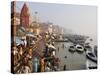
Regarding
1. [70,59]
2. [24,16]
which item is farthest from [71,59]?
[24,16]

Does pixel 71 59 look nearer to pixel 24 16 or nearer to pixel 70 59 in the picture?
pixel 70 59

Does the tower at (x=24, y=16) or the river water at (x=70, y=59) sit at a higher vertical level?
the tower at (x=24, y=16)

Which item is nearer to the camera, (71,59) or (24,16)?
(24,16)

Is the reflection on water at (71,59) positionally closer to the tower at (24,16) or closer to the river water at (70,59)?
the river water at (70,59)

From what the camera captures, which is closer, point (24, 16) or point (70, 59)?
point (24, 16)

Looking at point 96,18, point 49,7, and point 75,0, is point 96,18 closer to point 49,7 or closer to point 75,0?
point 75,0

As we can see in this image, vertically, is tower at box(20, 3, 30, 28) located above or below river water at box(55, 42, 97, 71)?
above

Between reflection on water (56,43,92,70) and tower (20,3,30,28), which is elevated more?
tower (20,3,30,28)

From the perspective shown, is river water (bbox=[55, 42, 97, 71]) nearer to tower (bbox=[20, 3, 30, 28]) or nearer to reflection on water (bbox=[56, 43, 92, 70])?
reflection on water (bbox=[56, 43, 92, 70])

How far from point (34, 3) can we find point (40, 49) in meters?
A: 0.35

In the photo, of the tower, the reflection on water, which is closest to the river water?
the reflection on water

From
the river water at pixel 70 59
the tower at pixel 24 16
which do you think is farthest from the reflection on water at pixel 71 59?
the tower at pixel 24 16

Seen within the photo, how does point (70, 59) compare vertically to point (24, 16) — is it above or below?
below

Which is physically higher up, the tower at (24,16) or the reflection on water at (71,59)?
the tower at (24,16)
